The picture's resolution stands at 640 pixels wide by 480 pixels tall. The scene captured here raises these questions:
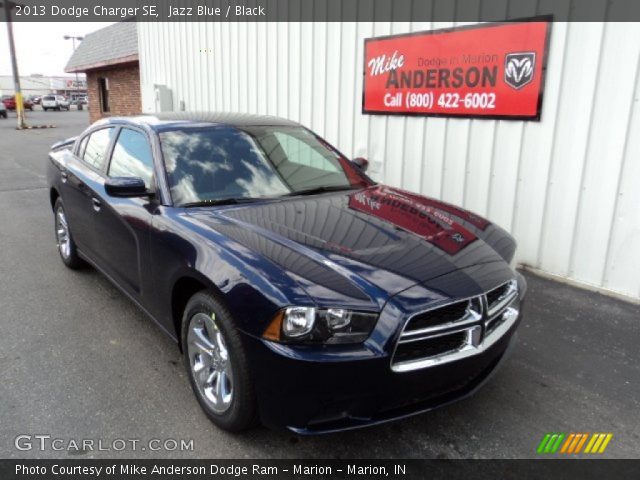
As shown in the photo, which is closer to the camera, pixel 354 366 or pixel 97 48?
pixel 354 366

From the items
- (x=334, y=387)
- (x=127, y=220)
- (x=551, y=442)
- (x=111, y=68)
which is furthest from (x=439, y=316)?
(x=111, y=68)

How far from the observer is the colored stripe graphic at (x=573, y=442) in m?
2.65

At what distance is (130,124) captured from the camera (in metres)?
3.96

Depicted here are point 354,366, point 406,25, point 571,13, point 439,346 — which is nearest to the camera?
point 354,366

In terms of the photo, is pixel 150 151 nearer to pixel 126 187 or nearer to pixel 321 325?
pixel 126 187

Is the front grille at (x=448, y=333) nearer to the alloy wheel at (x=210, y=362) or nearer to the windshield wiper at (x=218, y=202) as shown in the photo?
the alloy wheel at (x=210, y=362)

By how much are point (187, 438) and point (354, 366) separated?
1102 mm

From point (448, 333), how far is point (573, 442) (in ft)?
3.38

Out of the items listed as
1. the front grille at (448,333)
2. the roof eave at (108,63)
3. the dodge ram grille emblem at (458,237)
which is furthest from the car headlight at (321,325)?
the roof eave at (108,63)

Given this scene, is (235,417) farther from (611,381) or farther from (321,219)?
(611,381)

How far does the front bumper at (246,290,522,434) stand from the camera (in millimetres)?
2188

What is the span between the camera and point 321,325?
2.22m

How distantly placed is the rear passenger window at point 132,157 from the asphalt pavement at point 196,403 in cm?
119

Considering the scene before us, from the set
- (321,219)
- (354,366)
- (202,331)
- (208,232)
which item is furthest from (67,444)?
(321,219)
